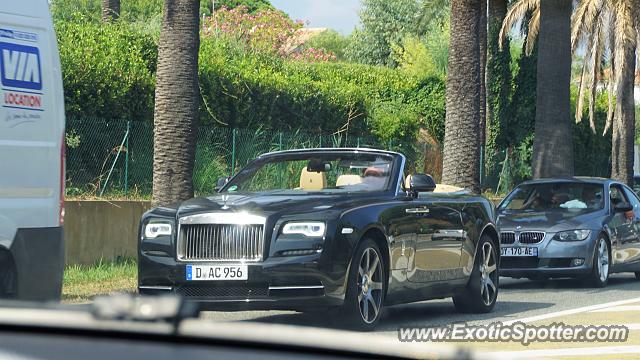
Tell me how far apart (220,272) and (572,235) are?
764cm

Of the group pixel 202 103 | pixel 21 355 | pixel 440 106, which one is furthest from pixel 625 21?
pixel 21 355

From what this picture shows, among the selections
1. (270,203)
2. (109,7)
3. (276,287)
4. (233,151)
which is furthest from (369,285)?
(109,7)

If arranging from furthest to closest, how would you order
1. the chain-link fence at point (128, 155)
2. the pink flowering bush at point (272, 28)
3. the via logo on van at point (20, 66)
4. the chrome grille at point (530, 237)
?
1. the pink flowering bush at point (272, 28)
2. the chain-link fence at point (128, 155)
3. the chrome grille at point (530, 237)
4. the via logo on van at point (20, 66)

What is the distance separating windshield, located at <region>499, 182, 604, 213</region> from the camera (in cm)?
1731

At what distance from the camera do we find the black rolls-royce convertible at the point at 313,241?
32.7ft

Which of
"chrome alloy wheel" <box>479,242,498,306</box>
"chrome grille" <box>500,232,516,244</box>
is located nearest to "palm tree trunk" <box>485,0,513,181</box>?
"chrome grille" <box>500,232,516,244</box>

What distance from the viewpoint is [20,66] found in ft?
28.6

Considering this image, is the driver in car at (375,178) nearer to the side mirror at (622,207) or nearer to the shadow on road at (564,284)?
the shadow on road at (564,284)

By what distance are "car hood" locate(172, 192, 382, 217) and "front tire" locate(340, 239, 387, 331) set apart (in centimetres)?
42

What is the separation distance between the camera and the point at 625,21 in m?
41.3

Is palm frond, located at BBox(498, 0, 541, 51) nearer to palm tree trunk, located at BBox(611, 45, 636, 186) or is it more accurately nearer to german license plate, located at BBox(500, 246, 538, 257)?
palm tree trunk, located at BBox(611, 45, 636, 186)

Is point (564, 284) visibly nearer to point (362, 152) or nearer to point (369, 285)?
point (362, 152)

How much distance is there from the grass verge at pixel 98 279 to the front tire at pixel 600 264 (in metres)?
6.06

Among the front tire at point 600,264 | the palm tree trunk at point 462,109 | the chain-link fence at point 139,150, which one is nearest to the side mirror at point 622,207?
the front tire at point 600,264
